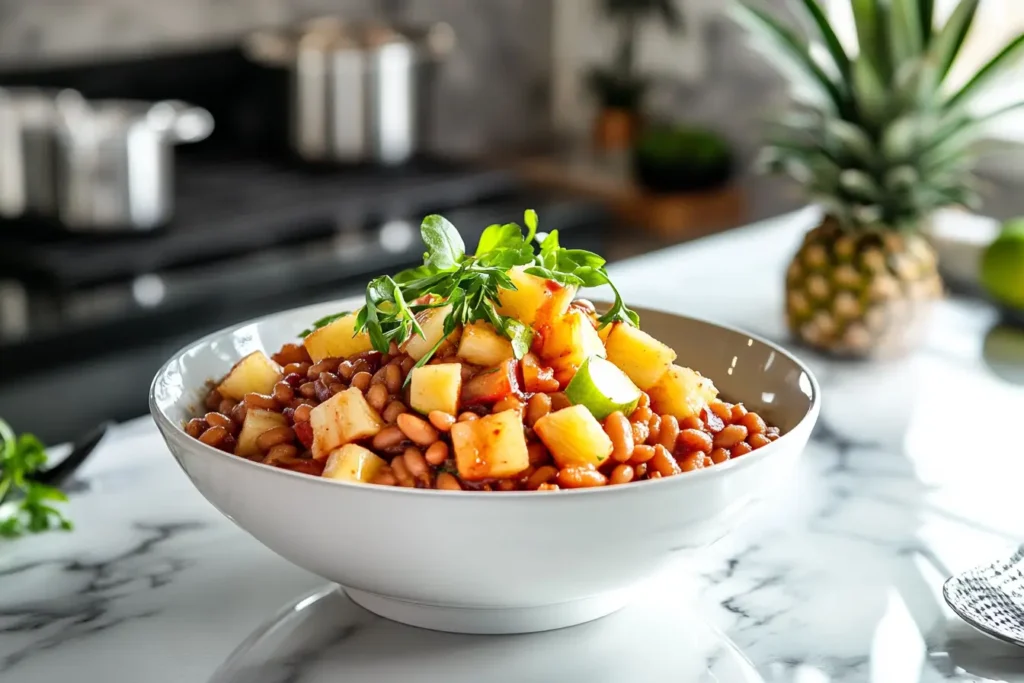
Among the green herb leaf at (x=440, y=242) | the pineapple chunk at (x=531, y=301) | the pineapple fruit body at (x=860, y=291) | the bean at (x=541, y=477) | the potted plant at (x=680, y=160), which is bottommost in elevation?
the potted plant at (x=680, y=160)

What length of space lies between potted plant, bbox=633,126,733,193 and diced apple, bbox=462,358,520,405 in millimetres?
3216

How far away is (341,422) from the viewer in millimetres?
948

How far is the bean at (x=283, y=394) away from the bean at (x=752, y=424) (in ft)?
1.30

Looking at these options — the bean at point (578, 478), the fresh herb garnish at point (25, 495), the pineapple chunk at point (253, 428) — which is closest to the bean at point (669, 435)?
the bean at point (578, 478)

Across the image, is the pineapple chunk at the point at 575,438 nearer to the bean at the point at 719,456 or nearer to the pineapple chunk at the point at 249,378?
the bean at the point at 719,456

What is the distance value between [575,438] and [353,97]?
9.00 ft

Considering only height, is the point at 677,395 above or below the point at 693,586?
above

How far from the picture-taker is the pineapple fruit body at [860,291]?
175 cm

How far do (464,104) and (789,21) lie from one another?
4.30ft

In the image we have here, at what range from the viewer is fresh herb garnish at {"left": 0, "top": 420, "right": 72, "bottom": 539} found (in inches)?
45.9

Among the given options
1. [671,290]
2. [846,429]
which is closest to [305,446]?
[846,429]

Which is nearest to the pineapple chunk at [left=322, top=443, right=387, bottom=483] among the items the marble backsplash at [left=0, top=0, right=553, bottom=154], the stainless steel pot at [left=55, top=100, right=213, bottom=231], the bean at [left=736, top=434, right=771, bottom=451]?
the bean at [left=736, top=434, right=771, bottom=451]

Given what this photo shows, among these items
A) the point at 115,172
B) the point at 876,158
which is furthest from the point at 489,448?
the point at 115,172

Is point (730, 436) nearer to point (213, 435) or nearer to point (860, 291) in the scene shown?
point (213, 435)
